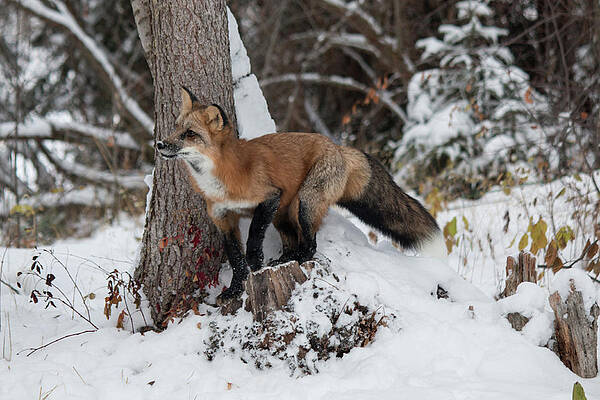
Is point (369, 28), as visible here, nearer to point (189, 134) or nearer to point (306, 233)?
point (306, 233)

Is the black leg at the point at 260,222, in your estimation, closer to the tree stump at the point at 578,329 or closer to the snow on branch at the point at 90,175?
the tree stump at the point at 578,329

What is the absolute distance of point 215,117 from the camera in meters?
3.32

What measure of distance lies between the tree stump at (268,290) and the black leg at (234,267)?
0.28 meters

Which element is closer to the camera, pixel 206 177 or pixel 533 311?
pixel 533 311

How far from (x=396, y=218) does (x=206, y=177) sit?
159 centimetres

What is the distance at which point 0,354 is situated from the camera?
3648 mm

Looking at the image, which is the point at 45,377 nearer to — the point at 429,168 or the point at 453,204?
the point at 453,204

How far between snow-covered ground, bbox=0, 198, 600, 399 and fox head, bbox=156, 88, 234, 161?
1135 mm

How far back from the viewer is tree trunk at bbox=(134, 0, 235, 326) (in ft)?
12.7

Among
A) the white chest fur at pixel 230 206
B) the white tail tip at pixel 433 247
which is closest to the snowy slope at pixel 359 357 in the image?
the white tail tip at pixel 433 247

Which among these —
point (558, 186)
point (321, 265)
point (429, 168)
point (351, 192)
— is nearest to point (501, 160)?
point (429, 168)

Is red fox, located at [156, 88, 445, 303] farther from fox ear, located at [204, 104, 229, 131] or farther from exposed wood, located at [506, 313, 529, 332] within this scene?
exposed wood, located at [506, 313, 529, 332]

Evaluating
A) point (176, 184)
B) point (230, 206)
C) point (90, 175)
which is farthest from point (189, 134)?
point (90, 175)

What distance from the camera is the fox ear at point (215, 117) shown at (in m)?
3.28
